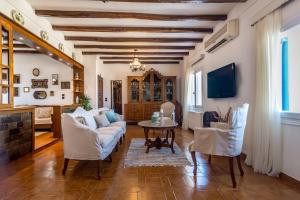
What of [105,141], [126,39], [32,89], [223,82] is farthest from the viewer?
[32,89]

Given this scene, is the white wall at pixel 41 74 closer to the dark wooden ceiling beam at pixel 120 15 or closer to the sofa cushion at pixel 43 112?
the sofa cushion at pixel 43 112

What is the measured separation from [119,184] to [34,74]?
624 cm

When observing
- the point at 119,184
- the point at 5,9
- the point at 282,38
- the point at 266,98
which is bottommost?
the point at 119,184

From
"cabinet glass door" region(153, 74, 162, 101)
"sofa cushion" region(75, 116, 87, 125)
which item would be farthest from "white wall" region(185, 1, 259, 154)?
"cabinet glass door" region(153, 74, 162, 101)

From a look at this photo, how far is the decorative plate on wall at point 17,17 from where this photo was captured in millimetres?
3324

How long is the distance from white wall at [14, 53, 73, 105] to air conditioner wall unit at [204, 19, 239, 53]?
4.93 m

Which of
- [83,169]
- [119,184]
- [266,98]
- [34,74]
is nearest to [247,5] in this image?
[266,98]

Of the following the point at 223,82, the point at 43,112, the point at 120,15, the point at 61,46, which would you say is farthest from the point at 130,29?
the point at 43,112

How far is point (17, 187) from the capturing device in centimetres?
253

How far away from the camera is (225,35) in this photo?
13.5 ft

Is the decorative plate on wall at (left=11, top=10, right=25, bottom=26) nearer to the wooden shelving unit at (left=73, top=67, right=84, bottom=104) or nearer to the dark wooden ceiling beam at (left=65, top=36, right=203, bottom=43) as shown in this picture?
the dark wooden ceiling beam at (left=65, top=36, right=203, bottom=43)

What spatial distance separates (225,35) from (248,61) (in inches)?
34.2

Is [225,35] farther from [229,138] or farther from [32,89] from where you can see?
[32,89]

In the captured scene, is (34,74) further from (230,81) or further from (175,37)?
(230,81)
